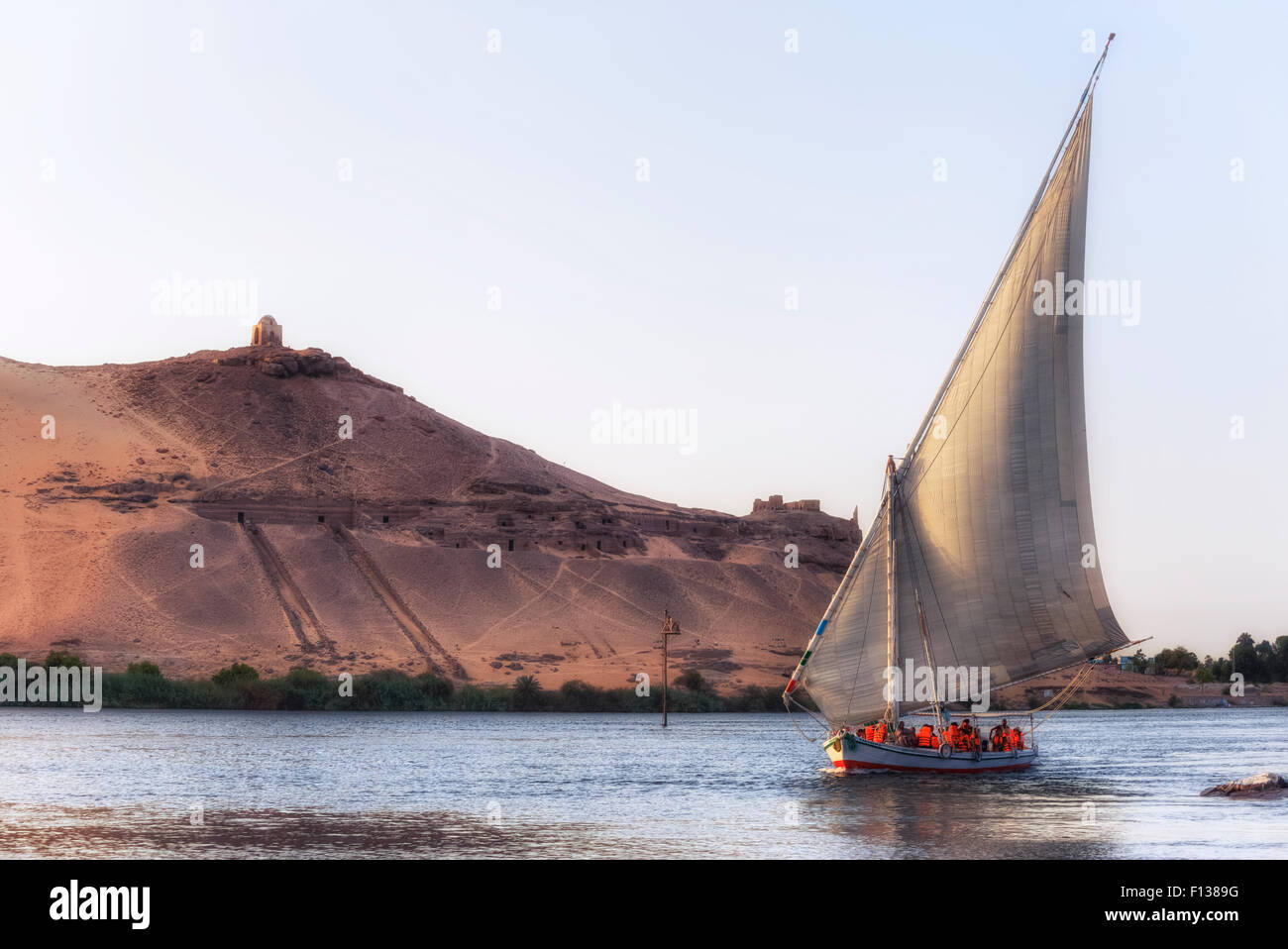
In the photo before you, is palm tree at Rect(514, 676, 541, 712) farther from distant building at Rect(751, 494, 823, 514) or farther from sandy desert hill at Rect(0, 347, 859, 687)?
distant building at Rect(751, 494, 823, 514)

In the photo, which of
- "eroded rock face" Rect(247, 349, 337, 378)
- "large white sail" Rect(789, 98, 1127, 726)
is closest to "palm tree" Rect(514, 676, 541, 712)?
"large white sail" Rect(789, 98, 1127, 726)

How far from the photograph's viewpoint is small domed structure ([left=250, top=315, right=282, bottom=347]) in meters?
147

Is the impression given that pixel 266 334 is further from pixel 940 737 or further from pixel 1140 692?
pixel 940 737

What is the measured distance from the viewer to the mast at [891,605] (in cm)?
3562

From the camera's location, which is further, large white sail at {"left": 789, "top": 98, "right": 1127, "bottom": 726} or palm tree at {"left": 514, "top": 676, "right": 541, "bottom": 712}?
palm tree at {"left": 514, "top": 676, "right": 541, "bottom": 712}

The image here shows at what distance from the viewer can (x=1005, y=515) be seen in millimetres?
34438

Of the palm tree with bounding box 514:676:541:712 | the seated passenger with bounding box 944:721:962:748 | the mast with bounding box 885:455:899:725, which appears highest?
the mast with bounding box 885:455:899:725

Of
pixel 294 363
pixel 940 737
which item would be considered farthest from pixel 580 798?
pixel 294 363

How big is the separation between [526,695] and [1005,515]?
58.1 meters

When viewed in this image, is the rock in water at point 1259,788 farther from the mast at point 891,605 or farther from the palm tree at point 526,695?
the palm tree at point 526,695

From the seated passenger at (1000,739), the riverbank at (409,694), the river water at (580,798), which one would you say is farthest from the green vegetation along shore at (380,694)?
the seated passenger at (1000,739)

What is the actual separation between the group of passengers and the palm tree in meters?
51.1
